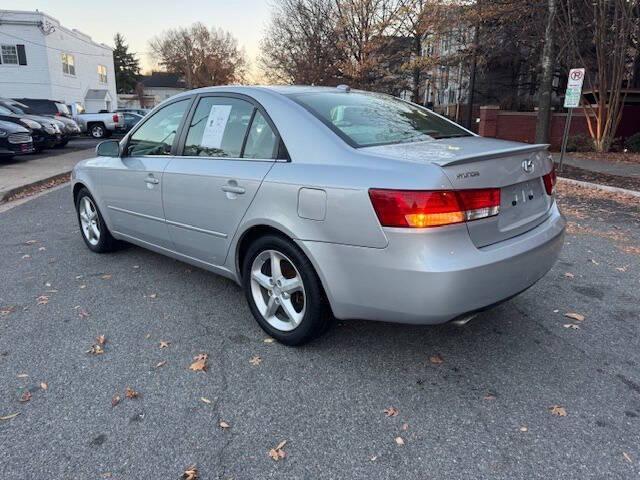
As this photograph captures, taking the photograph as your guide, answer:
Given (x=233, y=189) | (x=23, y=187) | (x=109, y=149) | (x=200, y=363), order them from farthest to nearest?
(x=23, y=187), (x=109, y=149), (x=233, y=189), (x=200, y=363)

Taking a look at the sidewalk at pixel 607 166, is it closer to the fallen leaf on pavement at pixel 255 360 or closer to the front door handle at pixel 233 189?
the front door handle at pixel 233 189

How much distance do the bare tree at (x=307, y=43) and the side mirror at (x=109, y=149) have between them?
→ 25245 mm

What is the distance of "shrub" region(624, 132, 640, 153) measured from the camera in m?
16.7

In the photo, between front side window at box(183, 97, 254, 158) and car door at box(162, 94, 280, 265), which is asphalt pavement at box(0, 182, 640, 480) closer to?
car door at box(162, 94, 280, 265)

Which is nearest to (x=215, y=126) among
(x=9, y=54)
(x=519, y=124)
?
(x=519, y=124)

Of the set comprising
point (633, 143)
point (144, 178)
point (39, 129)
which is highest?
point (144, 178)

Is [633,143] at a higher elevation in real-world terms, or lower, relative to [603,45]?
lower

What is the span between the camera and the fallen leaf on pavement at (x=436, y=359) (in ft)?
9.95

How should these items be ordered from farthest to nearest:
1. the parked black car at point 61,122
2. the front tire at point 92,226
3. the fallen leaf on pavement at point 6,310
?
the parked black car at point 61,122
the front tire at point 92,226
the fallen leaf on pavement at point 6,310

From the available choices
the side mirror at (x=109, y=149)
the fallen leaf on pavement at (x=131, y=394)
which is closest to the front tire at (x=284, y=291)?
the fallen leaf on pavement at (x=131, y=394)

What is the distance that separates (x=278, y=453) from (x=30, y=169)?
40.2 ft

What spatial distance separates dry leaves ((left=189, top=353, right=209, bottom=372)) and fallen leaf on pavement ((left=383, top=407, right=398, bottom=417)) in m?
1.11

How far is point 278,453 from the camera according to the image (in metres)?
2.28

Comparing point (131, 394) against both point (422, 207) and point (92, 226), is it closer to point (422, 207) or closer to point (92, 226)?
point (422, 207)
